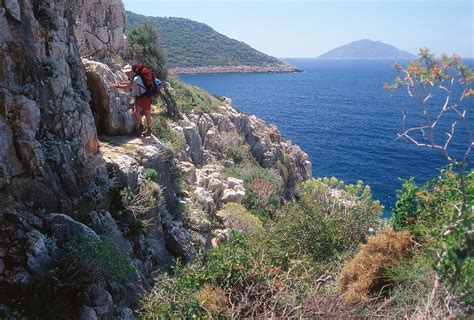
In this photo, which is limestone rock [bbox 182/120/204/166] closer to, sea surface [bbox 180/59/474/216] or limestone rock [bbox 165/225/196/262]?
limestone rock [bbox 165/225/196/262]

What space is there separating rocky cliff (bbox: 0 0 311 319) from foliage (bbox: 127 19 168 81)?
11.4 meters

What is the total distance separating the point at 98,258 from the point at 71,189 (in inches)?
98.9

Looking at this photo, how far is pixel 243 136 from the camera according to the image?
34188mm

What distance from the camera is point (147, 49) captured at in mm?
26141

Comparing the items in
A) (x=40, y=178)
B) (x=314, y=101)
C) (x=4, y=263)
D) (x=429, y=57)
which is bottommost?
(x=314, y=101)

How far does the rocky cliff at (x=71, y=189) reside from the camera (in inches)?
317

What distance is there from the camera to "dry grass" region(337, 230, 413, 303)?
996 centimetres

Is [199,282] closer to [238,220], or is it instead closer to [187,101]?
[238,220]

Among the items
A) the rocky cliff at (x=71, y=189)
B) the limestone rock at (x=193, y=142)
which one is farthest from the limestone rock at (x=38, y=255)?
the limestone rock at (x=193, y=142)

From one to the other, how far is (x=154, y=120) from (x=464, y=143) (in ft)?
156

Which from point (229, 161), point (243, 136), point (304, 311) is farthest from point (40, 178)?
point (243, 136)

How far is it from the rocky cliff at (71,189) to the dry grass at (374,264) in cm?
533

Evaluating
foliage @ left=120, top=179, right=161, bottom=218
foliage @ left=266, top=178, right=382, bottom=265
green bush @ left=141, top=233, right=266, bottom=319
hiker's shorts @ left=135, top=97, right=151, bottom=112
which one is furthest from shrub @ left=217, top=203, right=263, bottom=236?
green bush @ left=141, top=233, right=266, bottom=319

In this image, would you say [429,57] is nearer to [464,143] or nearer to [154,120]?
[154,120]
